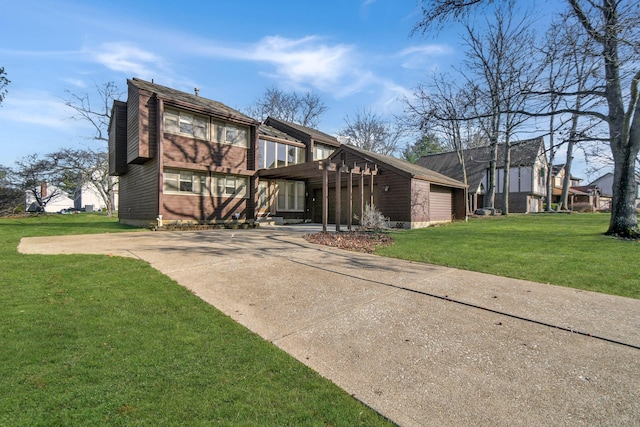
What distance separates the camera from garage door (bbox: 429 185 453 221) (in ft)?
55.7

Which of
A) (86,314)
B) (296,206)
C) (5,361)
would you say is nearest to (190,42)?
(296,206)

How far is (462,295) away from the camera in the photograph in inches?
178

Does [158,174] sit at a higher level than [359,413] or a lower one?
higher

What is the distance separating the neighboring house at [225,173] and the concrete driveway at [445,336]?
6.99 metres

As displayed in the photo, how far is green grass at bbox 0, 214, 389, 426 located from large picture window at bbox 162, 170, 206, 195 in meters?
10.3

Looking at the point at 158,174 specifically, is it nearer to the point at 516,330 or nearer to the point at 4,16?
the point at 4,16

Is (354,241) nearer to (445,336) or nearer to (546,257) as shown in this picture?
(546,257)

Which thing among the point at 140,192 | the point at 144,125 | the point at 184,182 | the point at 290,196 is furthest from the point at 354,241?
the point at 140,192

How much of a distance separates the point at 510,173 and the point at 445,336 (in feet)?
117

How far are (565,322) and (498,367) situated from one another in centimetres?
162

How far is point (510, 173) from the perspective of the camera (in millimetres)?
32781

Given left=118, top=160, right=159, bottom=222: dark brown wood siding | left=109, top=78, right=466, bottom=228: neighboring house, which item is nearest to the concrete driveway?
left=109, top=78, right=466, bottom=228: neighboring house

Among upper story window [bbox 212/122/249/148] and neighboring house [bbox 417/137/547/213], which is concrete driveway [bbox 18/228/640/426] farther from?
neighboring house [bbox 417/137/547/213]

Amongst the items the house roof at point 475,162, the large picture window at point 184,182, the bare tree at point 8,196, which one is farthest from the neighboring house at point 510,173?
the bare tree at point 8,196
